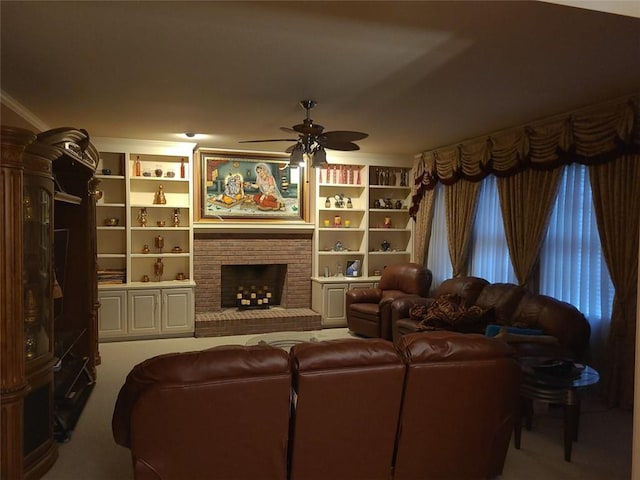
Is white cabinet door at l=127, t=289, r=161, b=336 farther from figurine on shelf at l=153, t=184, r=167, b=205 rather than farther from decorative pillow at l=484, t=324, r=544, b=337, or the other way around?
decorative pillow at l=484, t=324, r=544, b=337

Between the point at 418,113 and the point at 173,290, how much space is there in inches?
152

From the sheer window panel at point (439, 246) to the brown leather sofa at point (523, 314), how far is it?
0.93m

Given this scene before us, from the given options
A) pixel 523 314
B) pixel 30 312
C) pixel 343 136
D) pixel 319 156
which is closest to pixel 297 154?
pixel 319 156

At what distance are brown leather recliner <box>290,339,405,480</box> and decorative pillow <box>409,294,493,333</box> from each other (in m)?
2.59

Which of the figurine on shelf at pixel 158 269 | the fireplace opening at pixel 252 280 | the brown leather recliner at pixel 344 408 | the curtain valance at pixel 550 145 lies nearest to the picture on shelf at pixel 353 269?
the fireplace opening at pixel 252 280

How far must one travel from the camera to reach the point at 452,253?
6379 mm

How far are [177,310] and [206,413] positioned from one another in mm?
4400

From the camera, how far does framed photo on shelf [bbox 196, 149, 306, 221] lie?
6.74 metres

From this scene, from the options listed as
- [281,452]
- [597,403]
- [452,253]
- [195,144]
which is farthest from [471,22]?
[195,144]

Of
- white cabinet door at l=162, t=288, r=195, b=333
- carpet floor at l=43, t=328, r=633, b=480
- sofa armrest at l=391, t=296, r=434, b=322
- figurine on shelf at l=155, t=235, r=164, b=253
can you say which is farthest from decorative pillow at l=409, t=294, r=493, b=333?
figurine on shelf at l=155, t=235, r=164, b=253

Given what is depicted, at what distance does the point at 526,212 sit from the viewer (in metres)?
5.09

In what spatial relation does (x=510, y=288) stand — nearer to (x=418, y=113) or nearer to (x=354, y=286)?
(x=418, y=113)

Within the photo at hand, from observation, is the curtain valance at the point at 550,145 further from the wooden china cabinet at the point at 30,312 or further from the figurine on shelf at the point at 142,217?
the wooden china cabinet at the point at 30,312

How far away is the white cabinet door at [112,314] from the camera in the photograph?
237 inches
